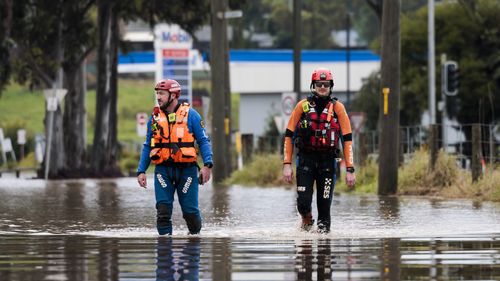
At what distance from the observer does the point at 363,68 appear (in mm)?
94875

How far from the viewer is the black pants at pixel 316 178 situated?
16.2m

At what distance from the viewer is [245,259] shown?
41.4ft

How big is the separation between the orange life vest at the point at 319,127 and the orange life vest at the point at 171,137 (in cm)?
123

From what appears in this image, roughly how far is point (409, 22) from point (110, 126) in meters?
15.5

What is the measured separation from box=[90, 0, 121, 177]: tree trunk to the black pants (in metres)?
33.1

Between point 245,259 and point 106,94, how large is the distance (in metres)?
38.1

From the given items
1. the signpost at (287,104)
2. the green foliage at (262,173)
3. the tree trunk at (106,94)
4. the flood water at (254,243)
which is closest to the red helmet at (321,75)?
the flood water at (254,243)

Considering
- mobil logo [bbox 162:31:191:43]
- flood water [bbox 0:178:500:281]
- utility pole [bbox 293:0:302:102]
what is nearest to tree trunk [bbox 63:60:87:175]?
utility pole [bbox 293:0:302:102]

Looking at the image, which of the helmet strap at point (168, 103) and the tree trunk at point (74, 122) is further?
the tree trunk at point (74, 122)

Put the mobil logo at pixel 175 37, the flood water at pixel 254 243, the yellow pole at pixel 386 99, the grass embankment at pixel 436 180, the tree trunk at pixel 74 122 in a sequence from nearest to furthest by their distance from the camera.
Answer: the flood water at pixel 254 243, the grass embankment at pixel 436 180, the yellow pole at pixel 386 99, the tree trunk at pixel 74 122, the mobil logo at pixel 175 37

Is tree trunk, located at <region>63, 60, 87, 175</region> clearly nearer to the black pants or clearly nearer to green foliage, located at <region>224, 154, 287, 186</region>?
green foliage, located at <region>224, 154, 287, 186</region>

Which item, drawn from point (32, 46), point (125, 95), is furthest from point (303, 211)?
point (125, 95)

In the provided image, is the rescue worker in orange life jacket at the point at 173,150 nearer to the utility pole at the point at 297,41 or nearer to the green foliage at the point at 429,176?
the green foliage at the point at 429,176

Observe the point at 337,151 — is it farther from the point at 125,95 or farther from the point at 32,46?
the point at 125,95
